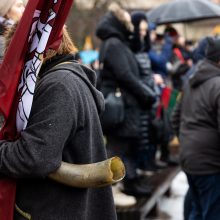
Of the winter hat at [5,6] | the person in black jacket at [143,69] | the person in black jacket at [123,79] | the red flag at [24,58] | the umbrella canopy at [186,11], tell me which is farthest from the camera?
the umbrella canopy at [186,11]

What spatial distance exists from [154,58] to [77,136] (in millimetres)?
4576

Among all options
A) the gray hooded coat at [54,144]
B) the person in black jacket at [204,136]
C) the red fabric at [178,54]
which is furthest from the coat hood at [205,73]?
the red fabric at [178,54]

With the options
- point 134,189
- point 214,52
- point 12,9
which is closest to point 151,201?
point 134,189

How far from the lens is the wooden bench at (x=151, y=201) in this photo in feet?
15.4

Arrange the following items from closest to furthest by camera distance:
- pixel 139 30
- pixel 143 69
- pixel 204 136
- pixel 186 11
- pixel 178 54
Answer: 1. pixel 204 136
2. pixel 143 69
3. pixel 139 30
4. pixel 186 11
5. pixel 178 54

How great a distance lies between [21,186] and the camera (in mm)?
2244

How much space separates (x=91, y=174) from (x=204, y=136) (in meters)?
1.86

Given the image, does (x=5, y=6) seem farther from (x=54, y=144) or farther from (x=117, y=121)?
(x=117, y=121)

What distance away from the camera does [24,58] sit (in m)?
2.16

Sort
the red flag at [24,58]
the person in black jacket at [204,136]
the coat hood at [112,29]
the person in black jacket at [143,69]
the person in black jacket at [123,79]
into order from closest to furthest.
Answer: the red flag at [24,58] < the person in black jacket at [204,136] < the person in black jacket at [123,79] < the coat hood at [112,29] < the person in black jacket at [143,69]

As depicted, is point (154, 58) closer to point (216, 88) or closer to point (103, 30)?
point (103, 30)

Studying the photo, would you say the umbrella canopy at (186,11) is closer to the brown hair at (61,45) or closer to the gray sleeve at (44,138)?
the brown hair at (61,45)

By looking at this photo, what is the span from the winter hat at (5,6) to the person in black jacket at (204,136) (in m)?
1.68

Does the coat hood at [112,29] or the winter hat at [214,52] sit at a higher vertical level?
the winter hat at [214,52]
